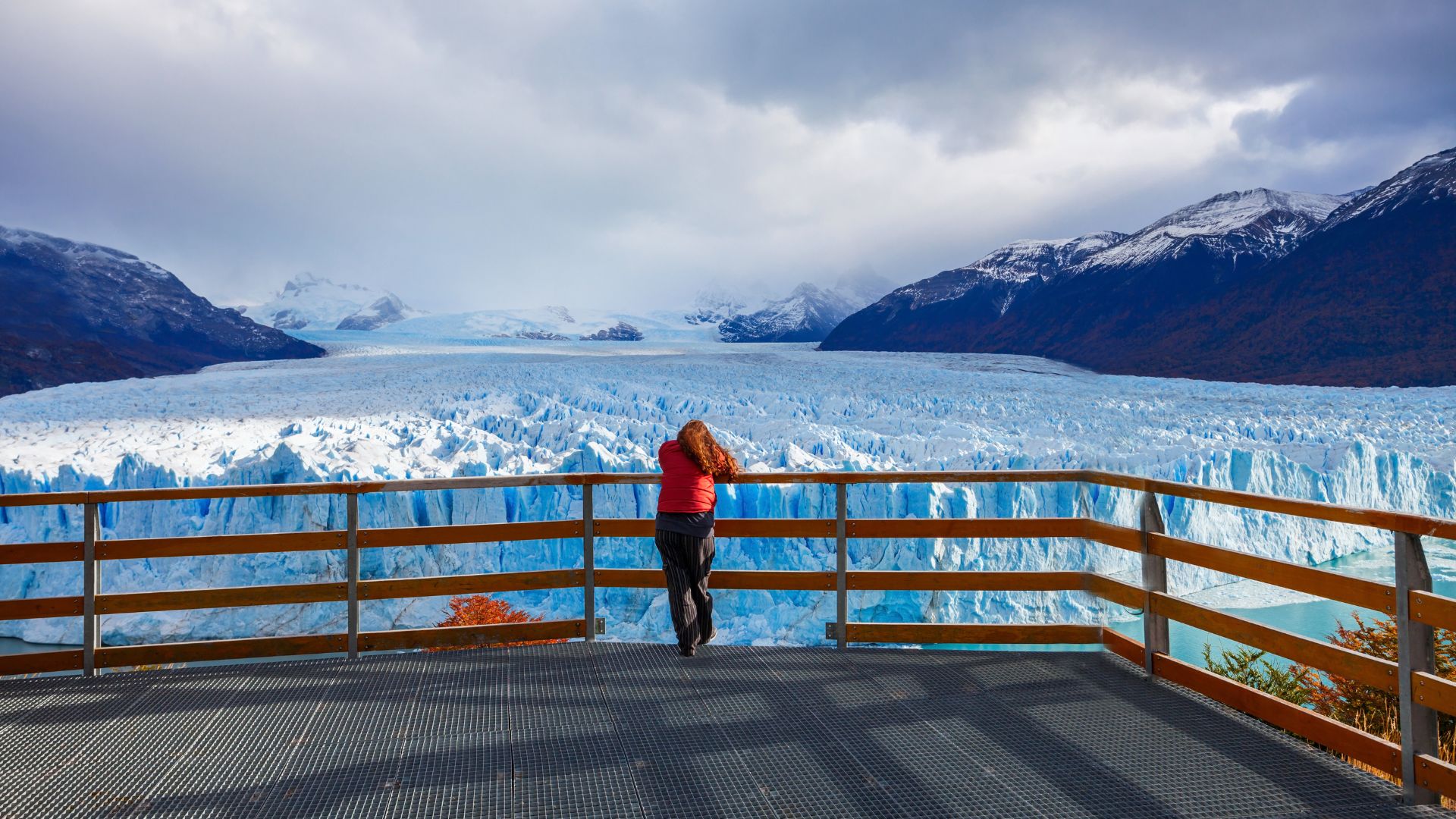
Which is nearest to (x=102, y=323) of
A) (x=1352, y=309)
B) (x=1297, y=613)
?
(x=1297, y=613)

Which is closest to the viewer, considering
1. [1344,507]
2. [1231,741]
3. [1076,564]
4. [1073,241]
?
[1344,507]

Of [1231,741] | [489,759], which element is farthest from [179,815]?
[1231,741]

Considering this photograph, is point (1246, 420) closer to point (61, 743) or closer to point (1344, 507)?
point (1344, 507)

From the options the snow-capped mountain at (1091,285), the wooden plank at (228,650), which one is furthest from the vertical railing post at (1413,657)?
the snow-capped mountain at (1091,285)

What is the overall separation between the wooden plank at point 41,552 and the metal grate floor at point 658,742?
0.61 metres

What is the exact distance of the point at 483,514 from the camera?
17.2m

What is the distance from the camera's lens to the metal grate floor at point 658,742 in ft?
9.37

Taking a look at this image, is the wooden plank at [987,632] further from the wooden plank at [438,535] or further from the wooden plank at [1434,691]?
the wooden plank at [438,535]

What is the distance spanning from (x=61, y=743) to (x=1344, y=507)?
16.4ft

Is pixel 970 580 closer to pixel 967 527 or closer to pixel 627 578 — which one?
pixel 967 527

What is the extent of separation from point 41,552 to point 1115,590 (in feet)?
17.5

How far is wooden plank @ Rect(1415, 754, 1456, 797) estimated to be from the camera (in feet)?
8.84

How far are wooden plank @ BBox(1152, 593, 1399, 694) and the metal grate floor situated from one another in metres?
0.36

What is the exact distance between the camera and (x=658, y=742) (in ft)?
11.0
